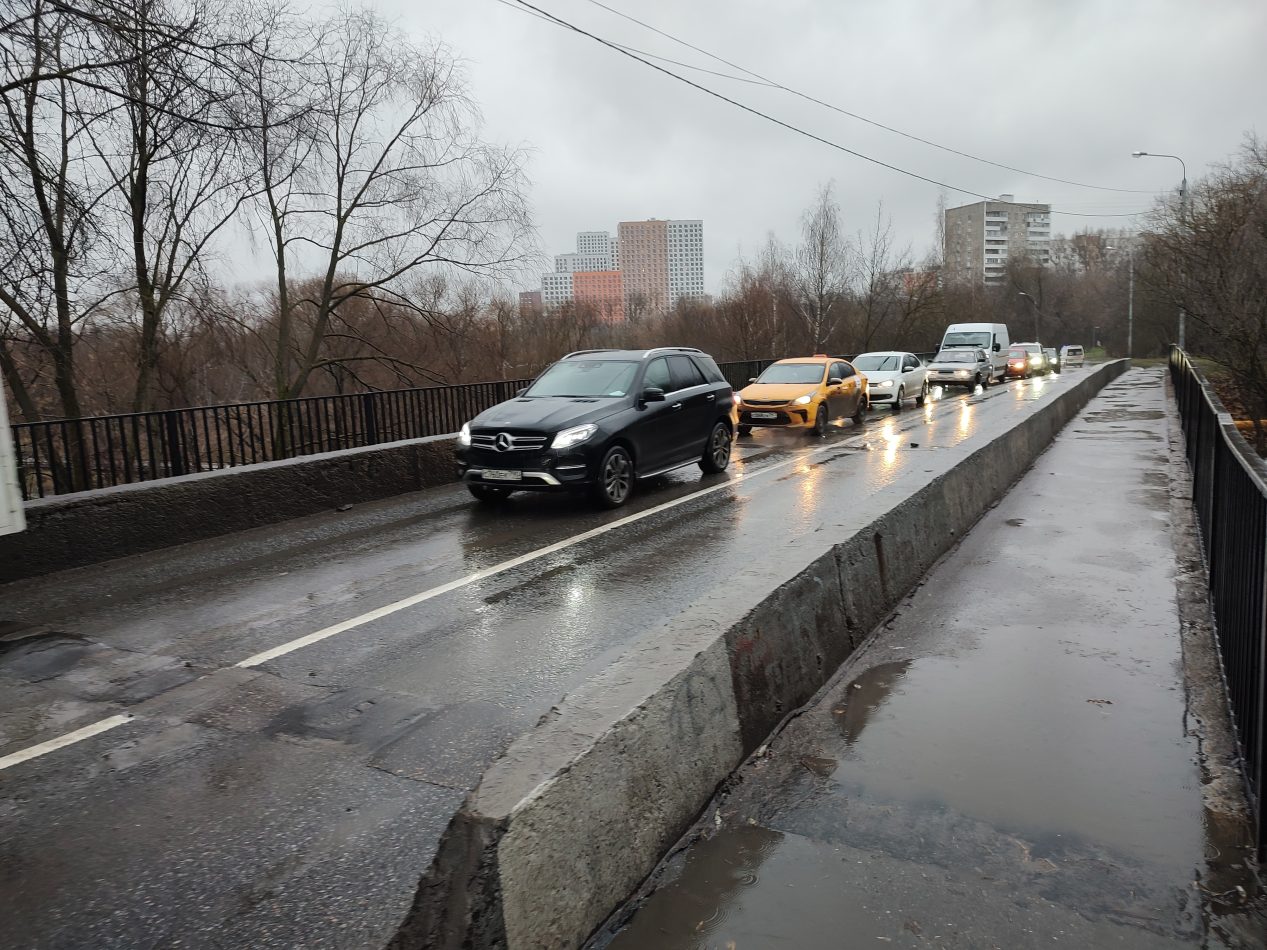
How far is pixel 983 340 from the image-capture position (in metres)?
39.7

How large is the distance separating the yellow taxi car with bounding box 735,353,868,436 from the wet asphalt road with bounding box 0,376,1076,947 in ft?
29.7

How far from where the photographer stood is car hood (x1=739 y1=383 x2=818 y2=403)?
1841cm

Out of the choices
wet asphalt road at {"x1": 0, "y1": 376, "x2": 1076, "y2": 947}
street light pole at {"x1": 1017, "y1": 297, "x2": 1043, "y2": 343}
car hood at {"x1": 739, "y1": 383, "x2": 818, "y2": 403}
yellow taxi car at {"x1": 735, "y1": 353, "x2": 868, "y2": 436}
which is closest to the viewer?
wet asphalt road at {"x1": 0, "y1": 376, "x2": 1076, "y2": 947}

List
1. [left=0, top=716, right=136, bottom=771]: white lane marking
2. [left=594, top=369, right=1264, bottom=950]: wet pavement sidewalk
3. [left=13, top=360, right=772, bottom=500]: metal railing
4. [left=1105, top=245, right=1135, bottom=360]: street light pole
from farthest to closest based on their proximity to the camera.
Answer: [left=1105, top=245, right=1135, bottom=360]: street light pole < [left=13, top=360, right=772, bottom=500]: metal railing < [left=0, top=716, right=136, bottom=771]: white lane marking < [left=594, top=369, right=1264, bottom=950]: wet pavement sidewalk

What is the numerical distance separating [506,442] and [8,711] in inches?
227

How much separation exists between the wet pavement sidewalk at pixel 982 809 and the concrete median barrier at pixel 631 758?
167 mm

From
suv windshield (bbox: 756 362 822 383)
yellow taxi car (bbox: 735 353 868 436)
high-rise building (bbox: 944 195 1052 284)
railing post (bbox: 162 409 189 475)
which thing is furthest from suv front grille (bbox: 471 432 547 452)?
high-rise building (bbox: 944 195 1052 284)

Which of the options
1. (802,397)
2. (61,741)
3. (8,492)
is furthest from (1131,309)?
(61,741)

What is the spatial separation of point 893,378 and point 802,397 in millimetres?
8139

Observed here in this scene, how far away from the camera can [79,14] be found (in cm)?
748

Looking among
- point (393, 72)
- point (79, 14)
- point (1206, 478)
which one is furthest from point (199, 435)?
Answer: point (393, 72)

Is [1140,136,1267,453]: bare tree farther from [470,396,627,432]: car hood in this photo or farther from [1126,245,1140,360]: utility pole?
[1126,245,1140,360]: utility pole

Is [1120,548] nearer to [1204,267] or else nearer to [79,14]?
[79,14]

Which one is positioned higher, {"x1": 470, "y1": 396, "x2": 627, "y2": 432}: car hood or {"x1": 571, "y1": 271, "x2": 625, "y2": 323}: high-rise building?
{"x1": 571, "y1": 271, "x2": 625, "y2": 323}: high-rise building
